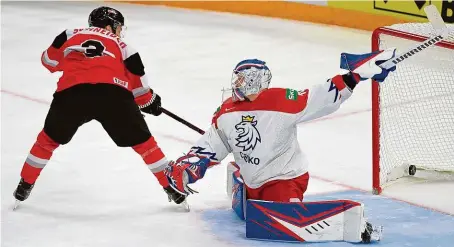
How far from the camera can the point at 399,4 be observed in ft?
28.5

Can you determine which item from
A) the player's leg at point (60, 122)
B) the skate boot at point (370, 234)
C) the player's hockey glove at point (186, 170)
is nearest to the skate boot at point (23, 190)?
the player's leg at point (60, 122)

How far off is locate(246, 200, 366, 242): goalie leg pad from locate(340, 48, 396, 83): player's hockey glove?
0.51 meters

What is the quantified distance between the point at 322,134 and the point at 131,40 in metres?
3.32

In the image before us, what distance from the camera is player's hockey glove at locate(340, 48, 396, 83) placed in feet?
14.5

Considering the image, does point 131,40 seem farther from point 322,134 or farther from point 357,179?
point 357,179

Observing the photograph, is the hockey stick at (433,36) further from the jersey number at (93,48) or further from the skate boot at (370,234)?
the jersey number at (93,48)

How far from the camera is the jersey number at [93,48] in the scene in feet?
16.2

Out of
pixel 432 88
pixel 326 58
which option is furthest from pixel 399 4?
pixel 432 88

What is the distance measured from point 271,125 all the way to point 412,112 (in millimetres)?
1558

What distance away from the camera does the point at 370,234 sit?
4.49 m

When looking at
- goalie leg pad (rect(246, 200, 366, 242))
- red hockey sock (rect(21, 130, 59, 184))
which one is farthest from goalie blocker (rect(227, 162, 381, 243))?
red hockey sock (rect(21, 130, 59, 184))

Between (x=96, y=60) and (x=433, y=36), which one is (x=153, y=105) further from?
(x=433, y=36)

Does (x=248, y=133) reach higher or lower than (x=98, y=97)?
lower

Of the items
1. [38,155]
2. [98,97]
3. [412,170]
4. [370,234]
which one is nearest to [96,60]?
[98,97]
